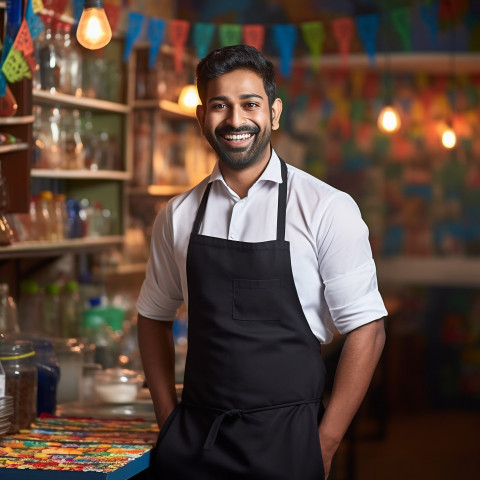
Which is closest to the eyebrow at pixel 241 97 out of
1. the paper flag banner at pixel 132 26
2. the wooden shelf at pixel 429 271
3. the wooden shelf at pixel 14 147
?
the wooden shelf at pixel 14 147

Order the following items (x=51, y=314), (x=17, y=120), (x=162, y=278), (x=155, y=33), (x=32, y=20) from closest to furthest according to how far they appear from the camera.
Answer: (x=162, y=278) → (x=32, y=20) → (x=17, y=120) → (x=51, y=314) → (x=155, y=33)

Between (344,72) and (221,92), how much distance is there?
6512 millimetres

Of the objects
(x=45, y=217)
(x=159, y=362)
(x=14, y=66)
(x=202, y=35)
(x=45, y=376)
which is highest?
(x=202, y=35)

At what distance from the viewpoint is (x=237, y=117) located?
2.37m

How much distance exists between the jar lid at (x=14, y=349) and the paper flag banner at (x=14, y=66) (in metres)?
0.82

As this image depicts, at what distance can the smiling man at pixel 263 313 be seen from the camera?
236cm

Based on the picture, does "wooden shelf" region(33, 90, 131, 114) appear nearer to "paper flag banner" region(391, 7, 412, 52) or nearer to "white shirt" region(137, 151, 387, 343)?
"white shirt" region(137, 151, 387, 343)

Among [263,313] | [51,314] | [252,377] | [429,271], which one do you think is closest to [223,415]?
[252,377]

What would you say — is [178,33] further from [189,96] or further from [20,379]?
[20,379]

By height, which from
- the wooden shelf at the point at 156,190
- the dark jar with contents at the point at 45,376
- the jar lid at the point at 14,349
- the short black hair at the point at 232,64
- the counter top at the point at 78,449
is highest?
the short black hair at the point at 232,64

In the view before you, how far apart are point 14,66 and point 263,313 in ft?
3.78

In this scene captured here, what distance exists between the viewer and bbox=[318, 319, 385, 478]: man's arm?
2389 millimetres

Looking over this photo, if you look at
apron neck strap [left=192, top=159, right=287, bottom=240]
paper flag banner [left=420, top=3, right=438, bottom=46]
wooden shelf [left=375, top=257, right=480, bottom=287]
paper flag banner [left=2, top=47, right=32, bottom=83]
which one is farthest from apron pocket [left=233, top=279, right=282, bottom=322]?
wooden shelf [left=375, top=257, right=480, bottom=287]

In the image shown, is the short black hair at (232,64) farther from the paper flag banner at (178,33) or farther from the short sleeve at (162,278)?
the paper flag banner at (178,33)
